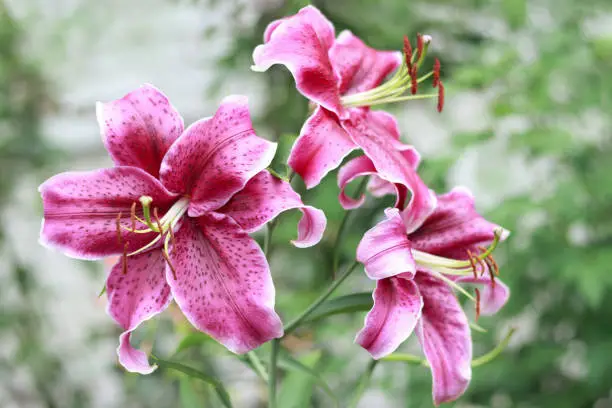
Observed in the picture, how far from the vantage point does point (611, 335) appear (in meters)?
1.14

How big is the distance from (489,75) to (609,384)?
0.51 metres

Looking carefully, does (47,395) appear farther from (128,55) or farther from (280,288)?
(128,55)

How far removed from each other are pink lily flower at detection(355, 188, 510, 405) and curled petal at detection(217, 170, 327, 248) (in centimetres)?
3

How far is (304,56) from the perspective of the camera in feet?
1.62

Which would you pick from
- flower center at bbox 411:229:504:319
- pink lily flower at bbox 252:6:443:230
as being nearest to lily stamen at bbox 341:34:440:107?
pink lily flower at bbox 252:6:443:230

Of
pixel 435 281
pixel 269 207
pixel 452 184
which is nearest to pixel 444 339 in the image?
pixel 435 281

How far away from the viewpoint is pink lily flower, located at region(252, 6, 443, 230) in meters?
0.47

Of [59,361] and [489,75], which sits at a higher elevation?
[489,75]

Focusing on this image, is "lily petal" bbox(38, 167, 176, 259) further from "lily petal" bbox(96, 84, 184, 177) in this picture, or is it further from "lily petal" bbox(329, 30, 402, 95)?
"lily petal" bbox(329, 30, 402, 95)

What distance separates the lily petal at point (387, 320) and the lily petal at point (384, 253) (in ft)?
0.05

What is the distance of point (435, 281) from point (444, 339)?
42 mm

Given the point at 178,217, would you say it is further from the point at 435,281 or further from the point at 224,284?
the point at 435,281

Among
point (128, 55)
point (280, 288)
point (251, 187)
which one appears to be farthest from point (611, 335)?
point (128, 55)

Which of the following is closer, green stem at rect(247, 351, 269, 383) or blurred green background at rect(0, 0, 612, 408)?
green stem at rect(247, 351, 269, 383)
